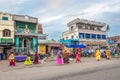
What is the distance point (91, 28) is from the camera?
2344 inches

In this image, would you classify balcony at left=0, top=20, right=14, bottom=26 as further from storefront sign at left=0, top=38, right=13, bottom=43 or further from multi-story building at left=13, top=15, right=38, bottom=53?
storefront sign at left=0, top=38, right=13, bottom=43

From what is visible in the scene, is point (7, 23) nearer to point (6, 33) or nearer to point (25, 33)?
point (6, 33)

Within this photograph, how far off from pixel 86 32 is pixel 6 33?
24.7 metres

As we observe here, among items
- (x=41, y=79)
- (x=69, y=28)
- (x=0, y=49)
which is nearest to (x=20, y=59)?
(x=0, y=49)

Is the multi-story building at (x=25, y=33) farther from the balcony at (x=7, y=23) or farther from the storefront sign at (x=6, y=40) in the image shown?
the storefront sign at (x=6, y=40)

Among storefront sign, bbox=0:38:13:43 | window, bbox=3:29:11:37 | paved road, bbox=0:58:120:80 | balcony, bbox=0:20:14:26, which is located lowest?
paved road, bbox=0:58:120:80

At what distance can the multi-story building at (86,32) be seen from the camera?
55.9m

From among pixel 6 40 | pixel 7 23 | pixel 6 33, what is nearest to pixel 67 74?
pixel 6 40

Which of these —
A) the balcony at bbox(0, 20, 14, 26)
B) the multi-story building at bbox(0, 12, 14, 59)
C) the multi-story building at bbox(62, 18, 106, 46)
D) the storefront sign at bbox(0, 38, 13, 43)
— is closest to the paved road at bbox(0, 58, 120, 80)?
the storefront sign at bbox(0, 38, 13, 43)

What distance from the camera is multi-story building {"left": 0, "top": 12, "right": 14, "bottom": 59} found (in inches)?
1443

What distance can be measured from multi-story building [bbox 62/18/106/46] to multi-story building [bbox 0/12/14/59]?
21128mm

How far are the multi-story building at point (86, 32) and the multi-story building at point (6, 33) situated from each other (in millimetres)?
21128

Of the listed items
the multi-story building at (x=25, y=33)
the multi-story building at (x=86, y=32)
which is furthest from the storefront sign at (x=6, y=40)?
the multi-story building at (x=86, y=32)

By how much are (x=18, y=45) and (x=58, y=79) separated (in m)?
28.0
